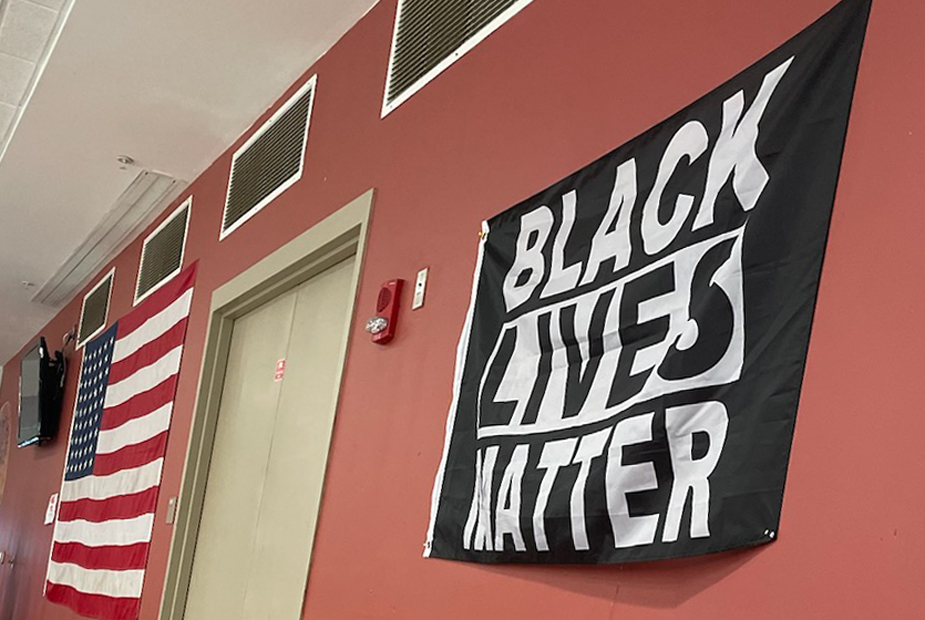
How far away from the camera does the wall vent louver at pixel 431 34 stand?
2.72 m

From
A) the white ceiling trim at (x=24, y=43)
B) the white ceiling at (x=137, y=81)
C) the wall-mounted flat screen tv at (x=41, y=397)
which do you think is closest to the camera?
the white ceiling at (x=137, y=81)

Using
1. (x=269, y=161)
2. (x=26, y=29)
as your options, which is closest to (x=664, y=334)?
(x=269, y=161)

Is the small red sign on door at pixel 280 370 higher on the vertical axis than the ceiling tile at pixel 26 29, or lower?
lower

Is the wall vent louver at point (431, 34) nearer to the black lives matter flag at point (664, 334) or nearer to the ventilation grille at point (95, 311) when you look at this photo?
the black lives matter flag at point (664, 334)

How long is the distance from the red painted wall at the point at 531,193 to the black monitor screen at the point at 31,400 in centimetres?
317

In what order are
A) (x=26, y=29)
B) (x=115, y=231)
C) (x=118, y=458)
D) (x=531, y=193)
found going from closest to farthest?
(x=531, y=193), (x=26, y=29), (x=118, y=458), (x=115, y=231)

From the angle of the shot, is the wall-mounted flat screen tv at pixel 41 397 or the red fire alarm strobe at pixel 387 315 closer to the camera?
the red fire alarm strobe at pixel 387 315

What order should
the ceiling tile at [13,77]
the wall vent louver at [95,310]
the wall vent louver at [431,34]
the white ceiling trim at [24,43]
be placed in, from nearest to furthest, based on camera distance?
the wall vent louver at [431,34] → the white ceiling trim at [24,43] → the ceiling tile at [13,77] → the wall vent louver at [95,310]

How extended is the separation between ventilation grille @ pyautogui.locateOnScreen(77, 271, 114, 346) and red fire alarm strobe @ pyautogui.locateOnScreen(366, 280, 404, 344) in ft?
13.2

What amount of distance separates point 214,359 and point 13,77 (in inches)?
52.4

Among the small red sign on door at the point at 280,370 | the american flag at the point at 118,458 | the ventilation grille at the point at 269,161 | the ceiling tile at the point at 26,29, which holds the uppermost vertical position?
the ceiling tile at the point at 26,29

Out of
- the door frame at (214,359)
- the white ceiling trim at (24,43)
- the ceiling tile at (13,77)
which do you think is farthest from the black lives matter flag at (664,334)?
the ceiling tile at (13,77)

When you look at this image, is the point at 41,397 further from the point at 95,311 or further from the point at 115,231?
the point at 115,231

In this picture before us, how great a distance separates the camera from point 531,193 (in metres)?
2.32
